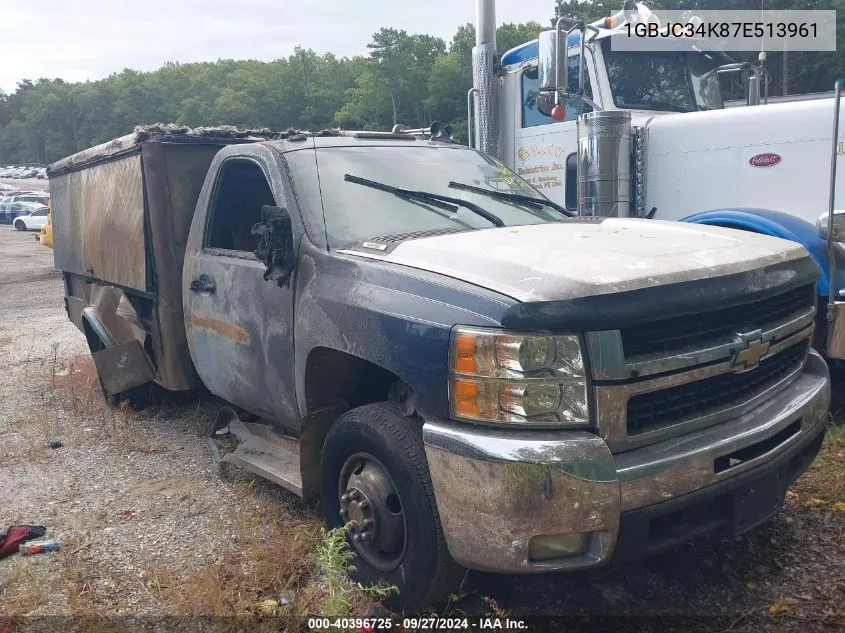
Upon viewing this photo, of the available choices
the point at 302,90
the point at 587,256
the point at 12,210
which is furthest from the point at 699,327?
the point at 302,90

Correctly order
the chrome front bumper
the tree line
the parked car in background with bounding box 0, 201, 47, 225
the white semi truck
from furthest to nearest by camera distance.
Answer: the parked car in background with bounding box 0, 201, 47, 225
the tree line
the white semi truck
the chrome front bumper

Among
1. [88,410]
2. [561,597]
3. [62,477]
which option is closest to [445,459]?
[561,597]

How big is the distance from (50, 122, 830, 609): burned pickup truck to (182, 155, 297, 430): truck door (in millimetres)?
16

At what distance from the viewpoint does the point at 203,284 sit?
420cm

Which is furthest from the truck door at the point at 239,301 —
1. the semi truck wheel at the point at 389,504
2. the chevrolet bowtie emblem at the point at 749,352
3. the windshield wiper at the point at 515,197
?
the chevrolet bowtie emblem at the point at 749,352

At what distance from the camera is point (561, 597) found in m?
3.02

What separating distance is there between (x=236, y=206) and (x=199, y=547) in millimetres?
1923

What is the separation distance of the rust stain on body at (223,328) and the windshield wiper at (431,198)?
0.95 metres

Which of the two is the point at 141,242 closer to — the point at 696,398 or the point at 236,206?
the point at 236,206

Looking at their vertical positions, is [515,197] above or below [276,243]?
above

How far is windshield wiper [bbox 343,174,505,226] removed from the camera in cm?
368

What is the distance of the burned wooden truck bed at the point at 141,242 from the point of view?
4809 millimetres

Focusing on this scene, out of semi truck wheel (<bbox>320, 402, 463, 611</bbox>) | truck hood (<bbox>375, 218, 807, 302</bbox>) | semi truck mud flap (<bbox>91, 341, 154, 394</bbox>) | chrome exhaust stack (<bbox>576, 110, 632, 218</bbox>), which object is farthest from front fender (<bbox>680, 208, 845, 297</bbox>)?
semi truck mud flap (<bbox>91, 341, 154, 394</bbox>)

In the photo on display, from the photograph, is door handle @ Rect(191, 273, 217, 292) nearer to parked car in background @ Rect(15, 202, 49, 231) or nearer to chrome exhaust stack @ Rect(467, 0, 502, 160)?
chrome exhaust stack @ Rect(467, 0, 502, 160)
